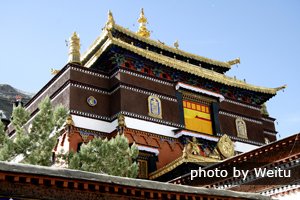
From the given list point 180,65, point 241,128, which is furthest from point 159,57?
point 241,128

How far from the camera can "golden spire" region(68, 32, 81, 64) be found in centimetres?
2357

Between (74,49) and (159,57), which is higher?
(74,49)

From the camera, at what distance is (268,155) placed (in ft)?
51.3

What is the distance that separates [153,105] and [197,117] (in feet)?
9.42

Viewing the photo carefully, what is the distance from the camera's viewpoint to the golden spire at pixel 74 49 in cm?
2357

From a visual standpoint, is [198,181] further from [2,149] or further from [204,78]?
[204,78]

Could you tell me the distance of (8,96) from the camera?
53.8 meters

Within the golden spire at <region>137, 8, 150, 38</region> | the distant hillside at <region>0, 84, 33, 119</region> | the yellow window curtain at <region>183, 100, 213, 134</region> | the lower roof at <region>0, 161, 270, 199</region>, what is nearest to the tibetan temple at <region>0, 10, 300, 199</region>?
the yellow window curtain at <region>183, 100, 213, 134</region>

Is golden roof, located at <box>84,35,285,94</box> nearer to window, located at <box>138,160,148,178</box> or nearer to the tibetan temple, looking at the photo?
the tibetan temple

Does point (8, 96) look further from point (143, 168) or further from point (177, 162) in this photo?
point (177, 162)

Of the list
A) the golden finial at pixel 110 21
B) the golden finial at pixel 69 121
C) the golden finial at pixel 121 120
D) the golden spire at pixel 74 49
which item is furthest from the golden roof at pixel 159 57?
the golden finial at pixel 69 121

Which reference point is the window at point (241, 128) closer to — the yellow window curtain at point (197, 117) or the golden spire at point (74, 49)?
the yellow window curtain at point (197, 117)

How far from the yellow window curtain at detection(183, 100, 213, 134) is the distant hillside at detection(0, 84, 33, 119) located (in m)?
24.0

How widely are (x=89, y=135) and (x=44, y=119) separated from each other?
4599 millimetres
